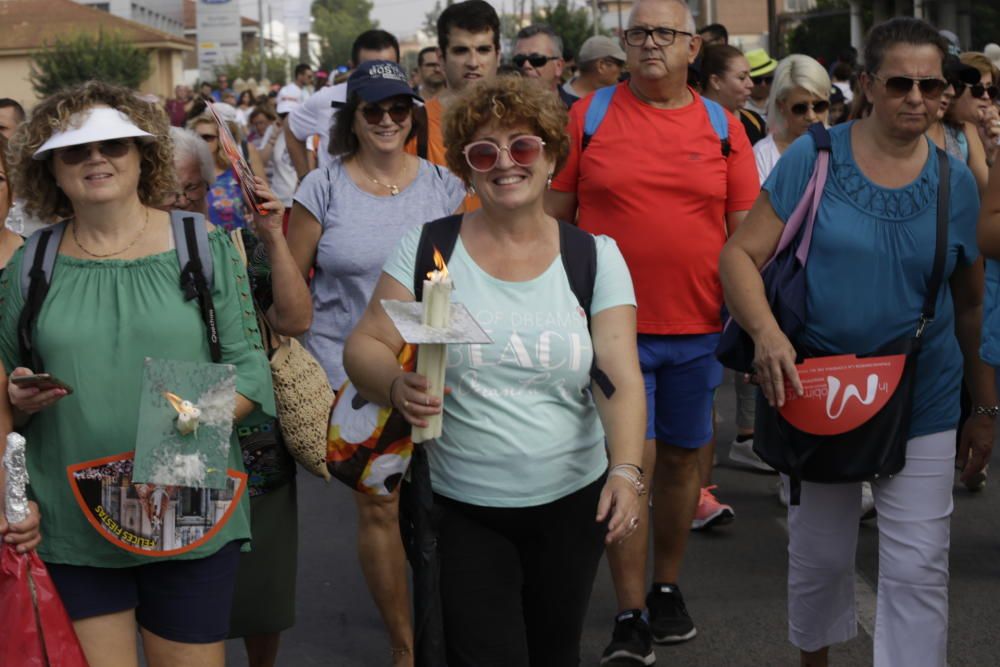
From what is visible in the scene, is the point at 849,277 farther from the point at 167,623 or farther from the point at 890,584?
the point at 167,623

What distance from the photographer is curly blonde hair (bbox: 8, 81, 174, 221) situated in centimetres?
395

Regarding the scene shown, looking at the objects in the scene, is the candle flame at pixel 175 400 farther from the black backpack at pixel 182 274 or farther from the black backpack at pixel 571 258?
the black backpack at pixel 571 258

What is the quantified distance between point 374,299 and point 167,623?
3.14ft

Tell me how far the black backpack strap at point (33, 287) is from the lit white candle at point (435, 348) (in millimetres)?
961

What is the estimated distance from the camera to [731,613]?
19.8 ft

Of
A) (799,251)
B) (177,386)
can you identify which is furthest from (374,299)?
(799,251)

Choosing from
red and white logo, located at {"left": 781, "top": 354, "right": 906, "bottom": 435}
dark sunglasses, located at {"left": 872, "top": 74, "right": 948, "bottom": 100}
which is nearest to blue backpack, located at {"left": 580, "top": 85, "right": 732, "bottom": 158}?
dark sunglasses, located at {"left": 872, "top": 74, "right": 948, "bottom": 100}

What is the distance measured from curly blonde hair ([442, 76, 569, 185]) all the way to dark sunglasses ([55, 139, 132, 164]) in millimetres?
823

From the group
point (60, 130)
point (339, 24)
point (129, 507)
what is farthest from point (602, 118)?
point (339, 24)

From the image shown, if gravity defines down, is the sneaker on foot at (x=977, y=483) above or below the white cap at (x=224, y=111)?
below

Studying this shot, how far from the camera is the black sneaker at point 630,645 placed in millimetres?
5496

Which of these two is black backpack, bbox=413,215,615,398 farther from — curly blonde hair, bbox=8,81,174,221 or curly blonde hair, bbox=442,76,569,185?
curly blonde hair, bbox=8,81,174,221

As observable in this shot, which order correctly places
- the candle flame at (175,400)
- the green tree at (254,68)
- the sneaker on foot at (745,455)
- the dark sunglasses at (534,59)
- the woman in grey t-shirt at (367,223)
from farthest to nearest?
the green tree at (254,68) < the dark sunglasses at (534,59) < the sneaker on foot at (745,455) < the woman in grey t-shirt at (367,223) < the candle flame at (175,400)

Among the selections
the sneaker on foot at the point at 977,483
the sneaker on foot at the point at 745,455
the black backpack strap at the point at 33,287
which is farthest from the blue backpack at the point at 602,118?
the sneaker on foot at the point at 745,455
